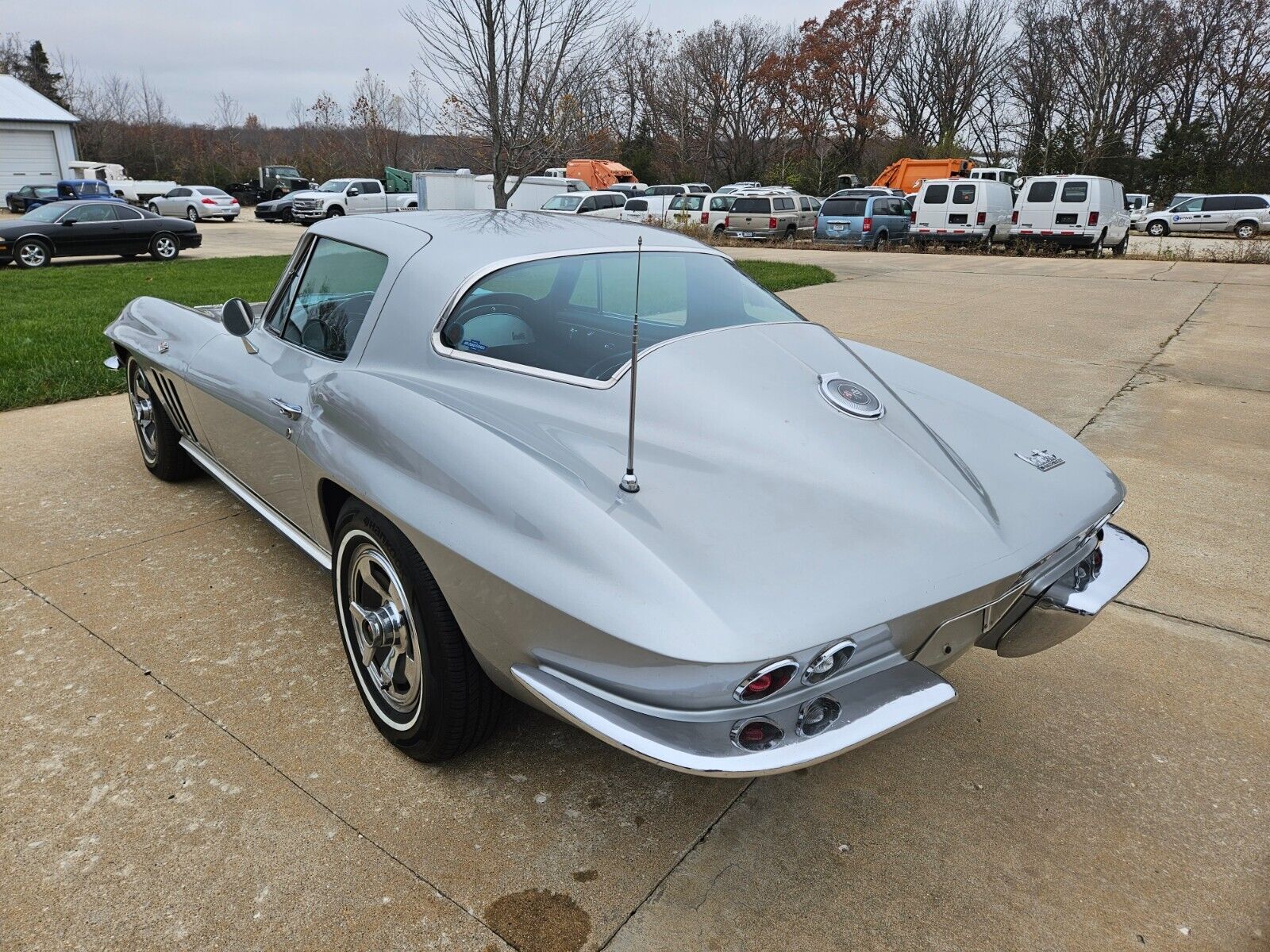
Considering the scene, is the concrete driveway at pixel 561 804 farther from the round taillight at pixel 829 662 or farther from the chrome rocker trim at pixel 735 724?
the round taillight at pixel 829 662

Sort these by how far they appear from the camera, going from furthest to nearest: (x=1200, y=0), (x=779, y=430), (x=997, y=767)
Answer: (x=1200, y=0), (x=997, y=767), (x=779, y=430)

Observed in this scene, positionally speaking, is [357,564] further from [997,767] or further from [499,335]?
[997,767]

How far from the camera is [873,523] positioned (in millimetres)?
1983

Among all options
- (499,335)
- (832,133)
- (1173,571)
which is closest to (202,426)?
(499,335)

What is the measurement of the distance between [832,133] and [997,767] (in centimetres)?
6017

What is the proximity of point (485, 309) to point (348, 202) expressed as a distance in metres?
28.9

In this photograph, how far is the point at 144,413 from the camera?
4422mm

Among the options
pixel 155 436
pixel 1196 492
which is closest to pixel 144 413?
pixel 155 436

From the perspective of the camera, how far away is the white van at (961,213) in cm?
2209

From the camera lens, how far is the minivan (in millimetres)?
22375

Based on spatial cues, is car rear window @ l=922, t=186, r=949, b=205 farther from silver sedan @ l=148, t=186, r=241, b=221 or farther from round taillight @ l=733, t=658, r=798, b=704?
round taillight @ l=733, t=658, r=798, b=704

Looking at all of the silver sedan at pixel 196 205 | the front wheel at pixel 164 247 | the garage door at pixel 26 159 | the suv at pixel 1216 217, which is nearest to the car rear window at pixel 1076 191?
the suv at pixel 1216 217

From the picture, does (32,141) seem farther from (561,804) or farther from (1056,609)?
(1056,609)

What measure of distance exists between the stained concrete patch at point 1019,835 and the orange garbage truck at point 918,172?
34.1m
